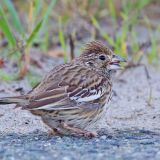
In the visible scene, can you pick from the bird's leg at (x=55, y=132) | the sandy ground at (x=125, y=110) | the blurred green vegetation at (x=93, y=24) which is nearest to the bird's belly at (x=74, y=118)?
the bird's leg at (x=55, y=132)

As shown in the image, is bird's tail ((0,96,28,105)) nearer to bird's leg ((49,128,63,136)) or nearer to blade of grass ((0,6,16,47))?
bird's leg ((49,128,63,136))

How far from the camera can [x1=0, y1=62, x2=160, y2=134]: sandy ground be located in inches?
271

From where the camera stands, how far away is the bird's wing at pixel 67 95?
6.03 metres

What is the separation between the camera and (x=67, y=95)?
20.4 feet

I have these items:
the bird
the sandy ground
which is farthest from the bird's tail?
the sandy ground

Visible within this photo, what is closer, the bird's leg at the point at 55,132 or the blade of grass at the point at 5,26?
the bird's leg at the point at 55,132

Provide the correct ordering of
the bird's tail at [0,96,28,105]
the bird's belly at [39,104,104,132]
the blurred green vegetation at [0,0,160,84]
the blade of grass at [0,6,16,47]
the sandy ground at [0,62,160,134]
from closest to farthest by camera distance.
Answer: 1. the bird's tail at [0,96,28,105]
2. the bird's belly at [39,104,104,132]
3. the sandy ground at [0,62,160,134]
4. the blade of grass at [0,6,16,47]
5. the blurred green vegetation at [0,0,160,84]

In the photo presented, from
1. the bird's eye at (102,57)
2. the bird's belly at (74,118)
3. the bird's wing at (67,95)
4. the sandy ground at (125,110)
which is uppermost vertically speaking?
the bird's eye at (102,57)

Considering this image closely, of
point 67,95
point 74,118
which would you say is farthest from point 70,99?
point 74,118

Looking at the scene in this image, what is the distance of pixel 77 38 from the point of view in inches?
416

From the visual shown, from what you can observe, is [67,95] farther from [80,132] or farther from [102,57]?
[102,57]

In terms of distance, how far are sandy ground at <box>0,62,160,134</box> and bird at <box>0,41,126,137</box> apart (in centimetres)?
25

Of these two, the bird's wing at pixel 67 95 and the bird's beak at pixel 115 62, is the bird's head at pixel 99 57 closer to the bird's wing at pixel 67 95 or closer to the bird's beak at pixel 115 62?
the bird's beak at pixel 115 62

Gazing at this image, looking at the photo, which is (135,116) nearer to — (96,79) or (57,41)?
(96,79)
